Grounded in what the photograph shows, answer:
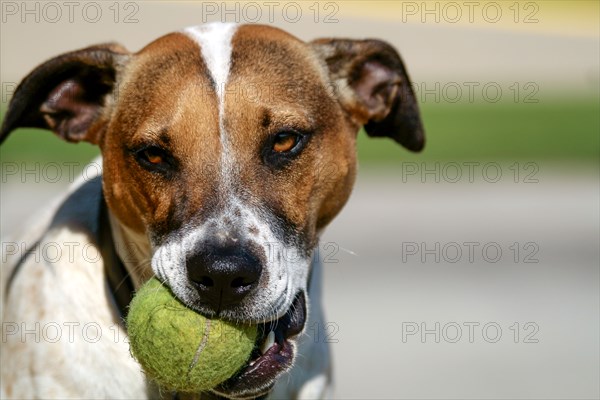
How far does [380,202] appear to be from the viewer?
10.9 meters

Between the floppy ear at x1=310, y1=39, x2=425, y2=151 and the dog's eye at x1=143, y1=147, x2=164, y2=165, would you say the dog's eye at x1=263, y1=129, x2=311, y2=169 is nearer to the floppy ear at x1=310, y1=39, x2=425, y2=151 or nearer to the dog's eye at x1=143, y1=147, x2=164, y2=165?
the dog's eye at x1=143, y1=147, x2=164, y2=165

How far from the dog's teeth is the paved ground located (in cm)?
233

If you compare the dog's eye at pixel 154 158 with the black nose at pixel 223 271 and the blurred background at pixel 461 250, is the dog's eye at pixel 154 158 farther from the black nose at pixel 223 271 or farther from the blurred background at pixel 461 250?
the blurred background at pixel 461 250

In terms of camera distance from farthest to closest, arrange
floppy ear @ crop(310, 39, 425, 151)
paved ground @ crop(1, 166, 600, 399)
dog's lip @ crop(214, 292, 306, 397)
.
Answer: paved ground @ crop(1, 166, 600, 399)
floppy ear @ crop(310, 39, 425, 151)
dog's lip @ crop(214, 292, 306, 397)

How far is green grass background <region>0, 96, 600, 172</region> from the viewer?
45.4ft

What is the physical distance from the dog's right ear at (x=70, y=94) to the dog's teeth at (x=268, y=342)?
1.29 metres

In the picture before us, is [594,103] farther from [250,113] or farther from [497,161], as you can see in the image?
[250,113]

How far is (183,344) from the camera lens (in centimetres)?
339

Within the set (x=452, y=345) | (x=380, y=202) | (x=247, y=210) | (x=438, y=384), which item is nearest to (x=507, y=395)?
(x=438, y=384)

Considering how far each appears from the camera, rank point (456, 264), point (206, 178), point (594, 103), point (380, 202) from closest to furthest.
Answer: point (206, 178) → point (456, 264) → point (380, 202) → point (594, 103)

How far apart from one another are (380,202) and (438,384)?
14.2 ft
